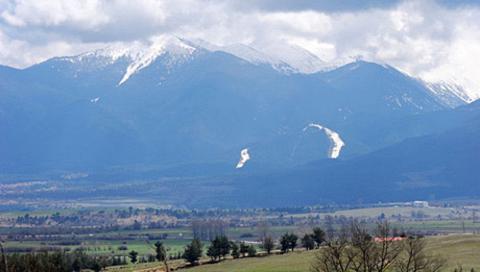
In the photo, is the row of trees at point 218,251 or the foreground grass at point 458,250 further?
the row of trees at point 218,251

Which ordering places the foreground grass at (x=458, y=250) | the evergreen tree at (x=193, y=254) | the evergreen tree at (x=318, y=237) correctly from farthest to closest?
the evergreen tree at (x=318, y=237), the evergreen tree at (x=193, y=254), the foreground grass at (x=458, y=250)

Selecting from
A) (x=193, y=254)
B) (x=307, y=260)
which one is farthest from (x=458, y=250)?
(x=193, y=254)

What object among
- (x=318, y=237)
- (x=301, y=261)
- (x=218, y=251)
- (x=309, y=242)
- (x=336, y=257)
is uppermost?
(x=318, y=237)

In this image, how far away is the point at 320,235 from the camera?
13925cm

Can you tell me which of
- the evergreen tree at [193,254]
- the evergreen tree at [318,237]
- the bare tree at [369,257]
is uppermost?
the evergreen tree at [318,237]

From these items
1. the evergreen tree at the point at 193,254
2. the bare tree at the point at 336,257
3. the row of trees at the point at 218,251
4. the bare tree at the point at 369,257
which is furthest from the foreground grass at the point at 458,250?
→ the evergreen tree at the point at 193,254

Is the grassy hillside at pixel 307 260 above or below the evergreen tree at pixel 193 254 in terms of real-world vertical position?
below

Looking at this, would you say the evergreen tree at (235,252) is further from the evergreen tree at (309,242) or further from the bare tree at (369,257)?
the bare tree at (369,257)

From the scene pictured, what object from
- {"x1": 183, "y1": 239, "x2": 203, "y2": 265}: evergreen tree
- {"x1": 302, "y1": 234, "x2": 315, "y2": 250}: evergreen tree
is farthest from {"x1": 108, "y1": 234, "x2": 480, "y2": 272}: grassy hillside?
{"x1": 302, "y1": 234, "x2": 315, "y2": 250}: evergreen tree

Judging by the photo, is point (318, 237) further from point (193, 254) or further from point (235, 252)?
point (193, 254)

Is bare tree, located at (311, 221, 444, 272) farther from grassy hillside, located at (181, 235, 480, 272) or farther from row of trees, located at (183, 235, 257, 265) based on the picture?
row of trees, located at (183, 235, 257, 265)

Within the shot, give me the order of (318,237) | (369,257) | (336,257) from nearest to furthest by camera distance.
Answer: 1. (336,257)
2. (369,257)
3. (318,237)

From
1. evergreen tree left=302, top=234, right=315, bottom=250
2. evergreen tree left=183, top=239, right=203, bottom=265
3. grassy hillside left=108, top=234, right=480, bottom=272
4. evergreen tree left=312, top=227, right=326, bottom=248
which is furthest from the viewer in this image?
evergreen tree left=302, top=234, right=315, bottom=250

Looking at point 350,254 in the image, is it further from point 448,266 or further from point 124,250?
point 124,250
